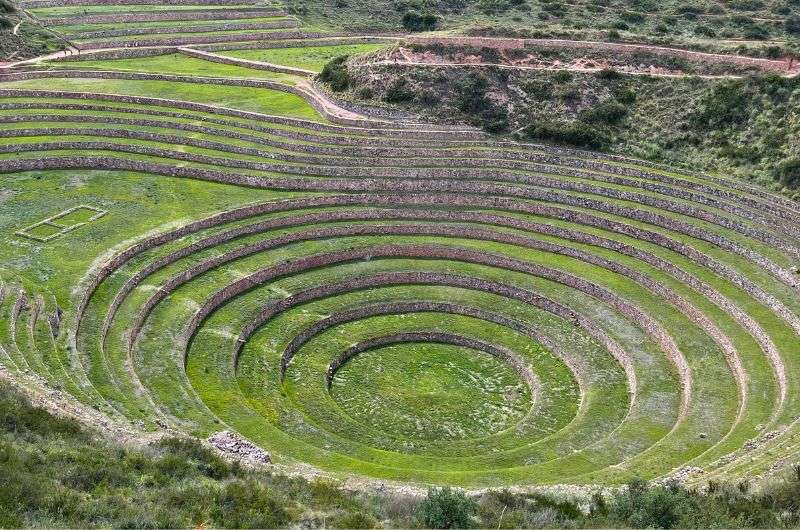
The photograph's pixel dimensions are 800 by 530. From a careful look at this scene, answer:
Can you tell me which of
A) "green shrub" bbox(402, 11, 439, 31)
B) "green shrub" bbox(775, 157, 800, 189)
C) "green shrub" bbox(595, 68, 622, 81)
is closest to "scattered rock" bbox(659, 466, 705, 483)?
"green shrub" bbox(775, 157, 800, 189)

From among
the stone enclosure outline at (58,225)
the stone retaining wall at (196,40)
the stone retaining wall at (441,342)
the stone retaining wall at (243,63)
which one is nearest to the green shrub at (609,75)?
the stone retaining wall at (243,63)

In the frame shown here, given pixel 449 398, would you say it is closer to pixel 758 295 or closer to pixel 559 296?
pixel 559 296

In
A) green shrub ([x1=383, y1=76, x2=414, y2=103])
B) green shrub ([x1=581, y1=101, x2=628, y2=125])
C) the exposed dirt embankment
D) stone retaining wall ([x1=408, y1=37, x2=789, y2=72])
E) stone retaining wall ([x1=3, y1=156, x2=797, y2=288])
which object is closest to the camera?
stone retaining wall ([x1=3, y1=156, x2=797, y2=288])

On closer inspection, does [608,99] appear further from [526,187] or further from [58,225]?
[58,225]

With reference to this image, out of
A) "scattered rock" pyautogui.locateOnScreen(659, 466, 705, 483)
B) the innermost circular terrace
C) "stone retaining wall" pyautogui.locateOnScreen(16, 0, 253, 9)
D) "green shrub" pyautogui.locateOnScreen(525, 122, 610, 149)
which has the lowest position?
the innermost circular terrace

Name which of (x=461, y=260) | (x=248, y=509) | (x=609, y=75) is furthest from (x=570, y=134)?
(x=248, y=509)

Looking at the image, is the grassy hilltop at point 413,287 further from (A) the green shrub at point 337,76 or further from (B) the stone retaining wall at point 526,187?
(A) the green shrub at point 337,76

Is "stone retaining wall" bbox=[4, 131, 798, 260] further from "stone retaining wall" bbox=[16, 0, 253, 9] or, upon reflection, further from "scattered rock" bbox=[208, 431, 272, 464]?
"stone retaining wall" bbox=[16, 0, 253, 9]
